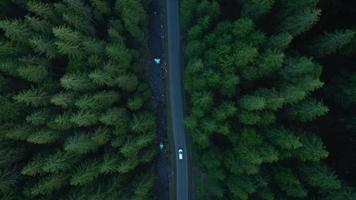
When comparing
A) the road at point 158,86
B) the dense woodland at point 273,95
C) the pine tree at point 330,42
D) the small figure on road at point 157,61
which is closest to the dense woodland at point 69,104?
the road at point 158,86

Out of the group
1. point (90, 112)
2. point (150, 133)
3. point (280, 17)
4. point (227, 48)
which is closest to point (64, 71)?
point (90, 112)

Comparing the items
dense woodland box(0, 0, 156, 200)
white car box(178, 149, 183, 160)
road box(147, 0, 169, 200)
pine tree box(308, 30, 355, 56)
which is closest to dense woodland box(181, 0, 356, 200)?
pine tree box(308, 30, 355, 56)

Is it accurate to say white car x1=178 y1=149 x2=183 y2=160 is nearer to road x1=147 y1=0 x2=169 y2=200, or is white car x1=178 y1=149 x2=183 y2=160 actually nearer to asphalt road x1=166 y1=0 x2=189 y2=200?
asphalt road x1=166 y1=0 x2=189 y2=200

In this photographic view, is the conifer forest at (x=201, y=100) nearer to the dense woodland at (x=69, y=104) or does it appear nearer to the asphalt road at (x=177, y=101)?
the dense woodland at (x=69, y=104)

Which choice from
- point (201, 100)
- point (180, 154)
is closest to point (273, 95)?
point (201, 100)

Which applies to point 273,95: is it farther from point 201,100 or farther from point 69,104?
point 69,104

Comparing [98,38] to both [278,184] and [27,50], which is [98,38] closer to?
[27,50]
